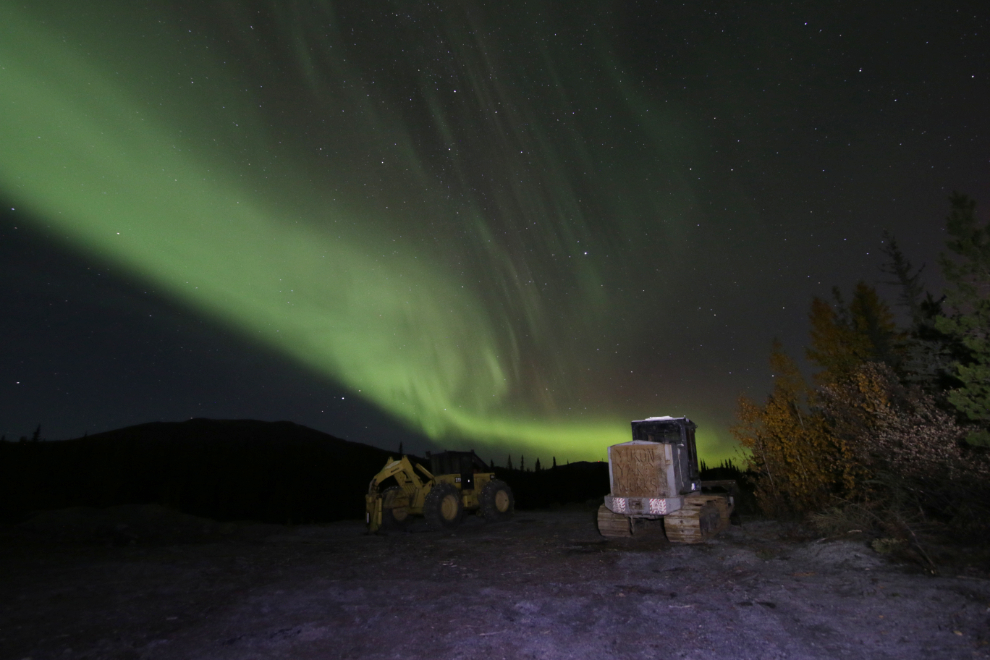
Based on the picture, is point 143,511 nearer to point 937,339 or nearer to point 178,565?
point 178,565

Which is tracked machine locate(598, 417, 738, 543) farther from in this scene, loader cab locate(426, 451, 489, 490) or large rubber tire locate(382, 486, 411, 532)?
large rubber tire locate(382, 486, 411, 532)

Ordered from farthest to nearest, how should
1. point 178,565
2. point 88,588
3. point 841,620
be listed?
point 178,565
point 88,588
point 841,620

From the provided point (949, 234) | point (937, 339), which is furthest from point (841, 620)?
point (937, 339)

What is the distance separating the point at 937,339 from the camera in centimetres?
1773

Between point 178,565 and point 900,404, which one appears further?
point 900,404

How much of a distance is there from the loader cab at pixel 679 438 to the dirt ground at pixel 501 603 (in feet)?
6.31

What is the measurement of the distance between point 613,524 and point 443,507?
19.9ft

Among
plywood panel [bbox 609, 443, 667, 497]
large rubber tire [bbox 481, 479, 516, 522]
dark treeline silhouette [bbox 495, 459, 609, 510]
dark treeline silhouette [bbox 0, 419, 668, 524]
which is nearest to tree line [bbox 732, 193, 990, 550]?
plywood panel [bbox 609, 443, 667, 497]

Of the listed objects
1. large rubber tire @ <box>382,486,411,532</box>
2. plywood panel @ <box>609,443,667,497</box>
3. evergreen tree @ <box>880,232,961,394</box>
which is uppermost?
evergreen tree @ <box>880,232,961,394</box>

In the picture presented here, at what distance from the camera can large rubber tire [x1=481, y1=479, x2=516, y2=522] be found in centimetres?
2030

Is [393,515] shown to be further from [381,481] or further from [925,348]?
[925,348]

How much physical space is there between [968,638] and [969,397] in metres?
7.05

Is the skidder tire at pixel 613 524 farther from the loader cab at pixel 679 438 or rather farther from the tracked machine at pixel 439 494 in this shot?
the tracked machine at pixel 439 494

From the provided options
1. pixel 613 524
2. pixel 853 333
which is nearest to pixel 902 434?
pixel 613 524
